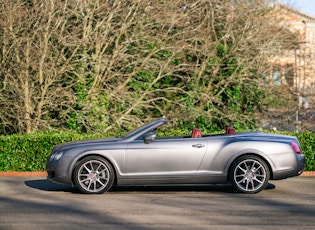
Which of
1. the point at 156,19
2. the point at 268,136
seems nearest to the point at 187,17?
the point at 156,19

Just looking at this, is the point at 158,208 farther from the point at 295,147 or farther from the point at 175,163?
the point at 295,147

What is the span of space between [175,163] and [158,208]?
87.3 inches

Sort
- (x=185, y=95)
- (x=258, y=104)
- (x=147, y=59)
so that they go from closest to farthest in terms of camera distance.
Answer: (x=147, y=59), (x=185, y=95), (x=258, y=104)

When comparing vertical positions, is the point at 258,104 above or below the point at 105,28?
below

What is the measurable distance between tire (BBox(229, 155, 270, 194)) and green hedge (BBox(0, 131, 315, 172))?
6.34 metres

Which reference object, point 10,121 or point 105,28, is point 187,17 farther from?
point 10,121

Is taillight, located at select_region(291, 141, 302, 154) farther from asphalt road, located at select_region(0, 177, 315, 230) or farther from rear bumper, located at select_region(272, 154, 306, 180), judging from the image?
asphalt road, located at select_region(0, 177, 315, 230)

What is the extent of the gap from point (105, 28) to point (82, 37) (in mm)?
795

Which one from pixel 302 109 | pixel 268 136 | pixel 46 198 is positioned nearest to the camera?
pixel 46 198

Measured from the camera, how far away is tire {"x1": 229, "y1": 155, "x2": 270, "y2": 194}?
13.8 metres

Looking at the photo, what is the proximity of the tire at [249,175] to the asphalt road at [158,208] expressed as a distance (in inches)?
6.3

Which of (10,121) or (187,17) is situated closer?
(10,121)

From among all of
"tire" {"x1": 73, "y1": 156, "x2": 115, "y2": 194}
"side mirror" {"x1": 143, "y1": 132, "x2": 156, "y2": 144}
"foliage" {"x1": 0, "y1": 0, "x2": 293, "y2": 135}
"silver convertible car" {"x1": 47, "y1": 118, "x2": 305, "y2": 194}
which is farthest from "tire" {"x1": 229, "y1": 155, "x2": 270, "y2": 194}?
"foliage" {"x1": 0, "y1": 0, "x2": 293, "y2": 135}

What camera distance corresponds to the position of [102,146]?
45.4 ft
